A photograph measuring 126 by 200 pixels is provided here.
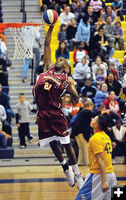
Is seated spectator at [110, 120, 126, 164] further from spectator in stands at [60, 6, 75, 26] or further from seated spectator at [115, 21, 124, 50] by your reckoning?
spectator in stands at [60, 6, 75, 26]

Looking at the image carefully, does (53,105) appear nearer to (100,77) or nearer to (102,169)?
(102,169)

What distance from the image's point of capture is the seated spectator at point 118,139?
1652cm

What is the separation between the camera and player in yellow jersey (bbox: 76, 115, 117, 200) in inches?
362

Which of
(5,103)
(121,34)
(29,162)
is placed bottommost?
(29,162)

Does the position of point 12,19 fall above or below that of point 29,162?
above

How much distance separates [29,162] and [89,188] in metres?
7.20

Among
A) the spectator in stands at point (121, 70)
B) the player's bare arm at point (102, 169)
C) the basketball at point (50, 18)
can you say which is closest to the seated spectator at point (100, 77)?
the spectator in stands at point (121, 70)

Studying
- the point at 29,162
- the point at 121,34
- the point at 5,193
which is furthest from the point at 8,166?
the point at 121,34

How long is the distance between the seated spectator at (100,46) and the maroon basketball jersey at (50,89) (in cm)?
843

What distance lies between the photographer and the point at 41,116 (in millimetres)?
11000

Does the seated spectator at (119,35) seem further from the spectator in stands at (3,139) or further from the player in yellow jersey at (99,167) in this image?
the player in yellow jersey at (99,167)

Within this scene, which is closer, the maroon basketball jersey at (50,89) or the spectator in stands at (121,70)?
the maroon basketball jersey at (50,89)

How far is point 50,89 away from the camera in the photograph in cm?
1082

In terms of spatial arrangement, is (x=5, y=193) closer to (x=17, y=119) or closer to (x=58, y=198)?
(x=58, y=198)
